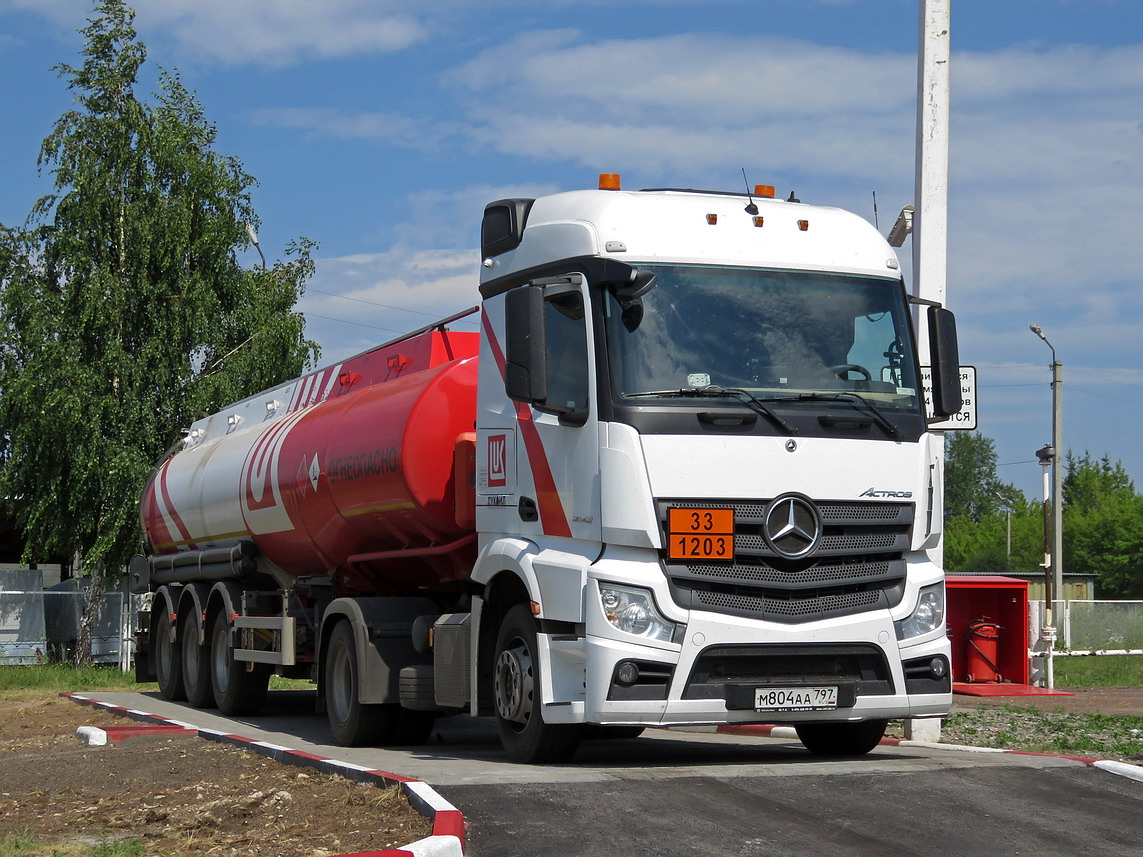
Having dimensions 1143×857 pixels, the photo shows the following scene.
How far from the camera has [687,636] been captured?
9.17m

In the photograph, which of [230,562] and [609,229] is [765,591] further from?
[230,562]

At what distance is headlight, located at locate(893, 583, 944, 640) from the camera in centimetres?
970

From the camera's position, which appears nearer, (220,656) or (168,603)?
(220,656)

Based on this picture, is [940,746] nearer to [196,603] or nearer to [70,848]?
[70,848]

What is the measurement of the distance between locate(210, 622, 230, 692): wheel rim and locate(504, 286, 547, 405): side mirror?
7983 millimetres

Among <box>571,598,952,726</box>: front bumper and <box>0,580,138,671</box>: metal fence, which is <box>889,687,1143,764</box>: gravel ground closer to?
<box>571,598,952,726</box>: front bumper

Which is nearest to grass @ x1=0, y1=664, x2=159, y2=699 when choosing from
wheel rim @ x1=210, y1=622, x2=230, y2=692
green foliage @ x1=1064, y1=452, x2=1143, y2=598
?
wheel rim @ x1=210, y1=622, x2=230, y2=692

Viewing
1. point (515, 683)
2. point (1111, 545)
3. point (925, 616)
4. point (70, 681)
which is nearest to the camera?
point (925, 616)

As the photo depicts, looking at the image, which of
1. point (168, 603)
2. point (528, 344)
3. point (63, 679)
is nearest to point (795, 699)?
point (528, 344)

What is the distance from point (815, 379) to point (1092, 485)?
10908cm

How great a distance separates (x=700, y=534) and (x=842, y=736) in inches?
101

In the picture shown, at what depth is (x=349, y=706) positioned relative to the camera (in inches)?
482

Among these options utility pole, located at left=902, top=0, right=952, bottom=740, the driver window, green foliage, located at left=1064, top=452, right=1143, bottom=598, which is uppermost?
utility pole, located at left=902, top=0, right=952, bottom=740

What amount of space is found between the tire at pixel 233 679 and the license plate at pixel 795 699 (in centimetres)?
775
